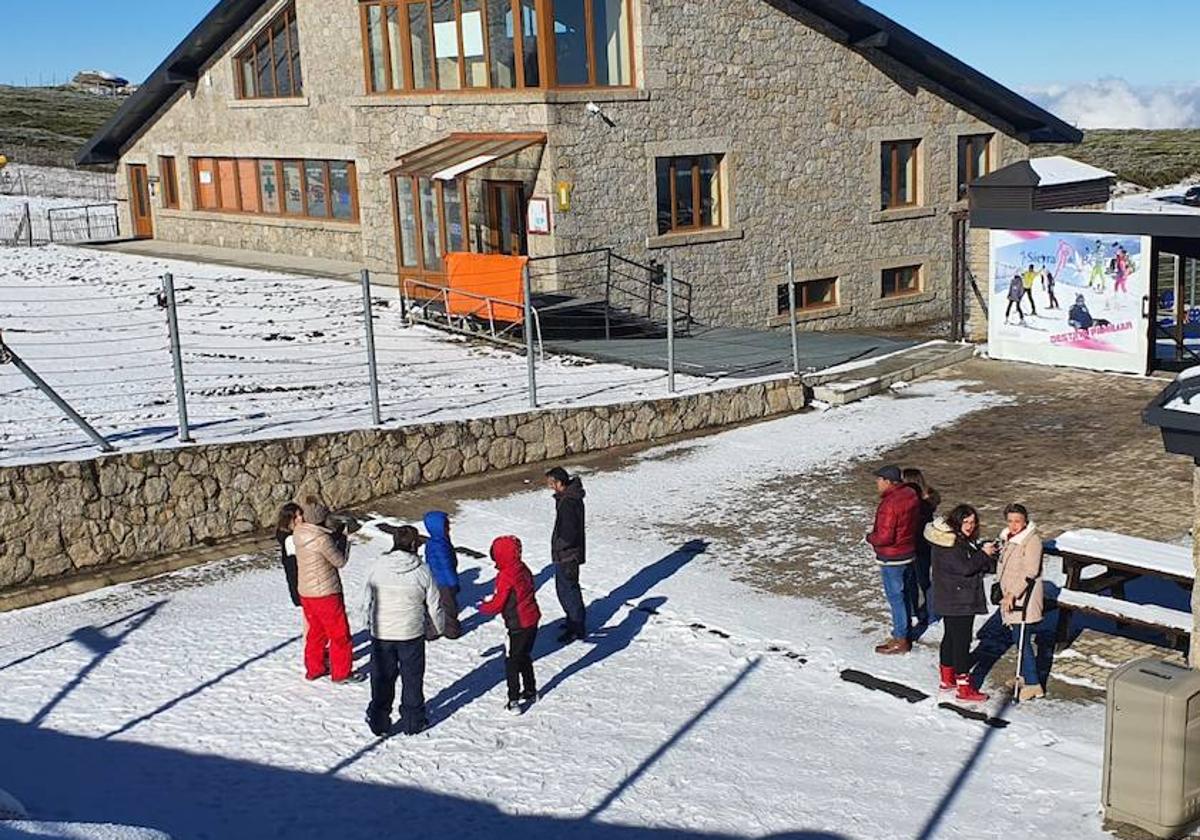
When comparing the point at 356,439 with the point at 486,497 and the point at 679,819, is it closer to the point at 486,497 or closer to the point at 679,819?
the point at 486,497

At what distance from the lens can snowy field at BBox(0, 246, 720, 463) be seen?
593 inches

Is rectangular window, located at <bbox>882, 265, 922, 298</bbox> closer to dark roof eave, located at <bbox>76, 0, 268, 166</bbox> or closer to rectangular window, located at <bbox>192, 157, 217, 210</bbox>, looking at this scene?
dark roof eave, located at <bbox>76, 0, 268, 166</bbox>

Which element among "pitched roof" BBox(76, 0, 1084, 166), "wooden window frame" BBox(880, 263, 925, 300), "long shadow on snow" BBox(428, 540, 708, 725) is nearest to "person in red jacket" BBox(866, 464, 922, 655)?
"long shadow on snow" BBox(428, 540, 708, 725)

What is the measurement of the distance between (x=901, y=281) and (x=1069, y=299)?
828cm

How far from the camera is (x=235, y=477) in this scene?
45.8 feet

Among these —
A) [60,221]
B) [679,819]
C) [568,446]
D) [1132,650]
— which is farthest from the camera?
[60,221]

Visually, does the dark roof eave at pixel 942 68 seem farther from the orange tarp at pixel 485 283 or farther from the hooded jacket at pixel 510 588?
the hooded jacket at pixel 510 588

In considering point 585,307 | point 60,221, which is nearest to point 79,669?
point 585,307

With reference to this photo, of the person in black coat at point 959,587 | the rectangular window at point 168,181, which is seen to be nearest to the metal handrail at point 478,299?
the person in black coat at point 959,587

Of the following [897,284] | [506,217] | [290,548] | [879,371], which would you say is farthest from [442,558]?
[897,284]

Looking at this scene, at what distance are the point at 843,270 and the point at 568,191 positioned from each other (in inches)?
268

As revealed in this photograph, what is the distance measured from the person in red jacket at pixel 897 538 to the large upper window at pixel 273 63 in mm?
22124

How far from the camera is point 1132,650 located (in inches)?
404

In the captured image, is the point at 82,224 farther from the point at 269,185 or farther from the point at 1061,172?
the point at 1061,172
